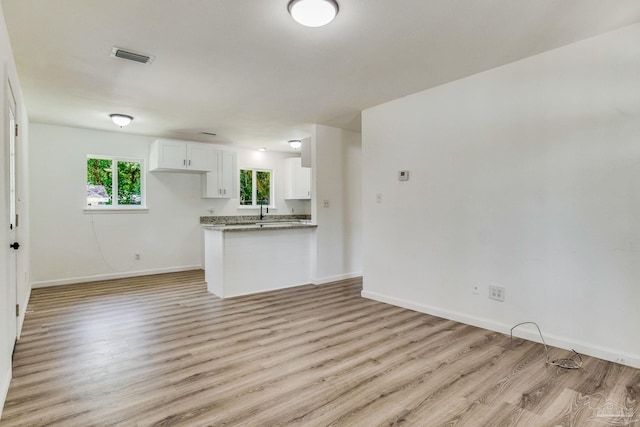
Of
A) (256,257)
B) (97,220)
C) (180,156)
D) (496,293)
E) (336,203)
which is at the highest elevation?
(180,156)

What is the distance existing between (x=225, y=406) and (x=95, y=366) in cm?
118

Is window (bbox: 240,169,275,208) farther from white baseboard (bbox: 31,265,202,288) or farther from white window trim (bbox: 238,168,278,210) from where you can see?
white baseboard (bbox: 31,265,202,288)

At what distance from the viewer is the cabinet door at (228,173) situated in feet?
20.9

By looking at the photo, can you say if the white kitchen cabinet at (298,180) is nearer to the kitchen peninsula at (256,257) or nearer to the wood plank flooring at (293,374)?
the kitchen peninsula at (256,257)

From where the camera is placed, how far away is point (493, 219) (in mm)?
3141

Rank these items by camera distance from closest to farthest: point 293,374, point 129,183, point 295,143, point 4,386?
A: point 4,386 < point 293,374 < point 129,183 < point 295,143

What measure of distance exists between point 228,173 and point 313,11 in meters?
4.73

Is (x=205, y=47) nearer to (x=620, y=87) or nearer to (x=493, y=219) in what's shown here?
(x=493, y=219)

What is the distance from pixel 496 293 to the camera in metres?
3.12

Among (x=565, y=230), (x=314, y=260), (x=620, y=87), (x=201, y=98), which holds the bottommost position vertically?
(x=314, y=260)

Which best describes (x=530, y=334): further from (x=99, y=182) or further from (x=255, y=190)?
(x=99, y=182)

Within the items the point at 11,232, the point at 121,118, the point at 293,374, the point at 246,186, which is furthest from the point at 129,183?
the point at 293,374

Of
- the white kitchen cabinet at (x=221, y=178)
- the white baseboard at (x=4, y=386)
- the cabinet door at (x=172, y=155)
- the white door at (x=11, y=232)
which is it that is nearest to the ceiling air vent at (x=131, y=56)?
the white door at (x=11, y=232)

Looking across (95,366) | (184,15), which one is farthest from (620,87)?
(95,366)
